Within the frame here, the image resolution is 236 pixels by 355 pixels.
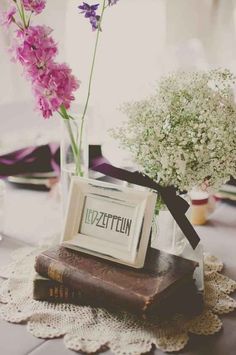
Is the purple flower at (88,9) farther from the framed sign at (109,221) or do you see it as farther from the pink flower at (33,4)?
the framed sign at (109,221)

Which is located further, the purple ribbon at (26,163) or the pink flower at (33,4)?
the purple ribbon at (26,163)

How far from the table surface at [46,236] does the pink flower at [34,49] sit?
18.2 inches

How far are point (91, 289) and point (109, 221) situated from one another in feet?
0.46

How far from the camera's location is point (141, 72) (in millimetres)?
1837

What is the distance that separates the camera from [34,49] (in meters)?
1.00

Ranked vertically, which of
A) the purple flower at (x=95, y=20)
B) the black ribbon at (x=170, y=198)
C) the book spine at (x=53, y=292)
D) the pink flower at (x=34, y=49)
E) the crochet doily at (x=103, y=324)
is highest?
the purple flower at (x=95, y=20)

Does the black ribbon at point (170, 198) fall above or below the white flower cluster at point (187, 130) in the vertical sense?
below

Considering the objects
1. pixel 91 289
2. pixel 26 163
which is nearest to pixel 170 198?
pixel 91 289

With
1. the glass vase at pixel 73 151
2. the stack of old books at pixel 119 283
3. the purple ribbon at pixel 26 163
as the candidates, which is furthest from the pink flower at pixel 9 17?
the purple ribbon at pixel 26 163

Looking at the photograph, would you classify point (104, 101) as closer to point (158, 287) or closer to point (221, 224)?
point (221, 224)

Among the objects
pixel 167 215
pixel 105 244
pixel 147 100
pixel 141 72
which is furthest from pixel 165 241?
pixel 141 72

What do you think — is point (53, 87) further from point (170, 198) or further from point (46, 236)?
point (46, 236)

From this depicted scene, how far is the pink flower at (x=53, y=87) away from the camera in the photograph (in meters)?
1.02

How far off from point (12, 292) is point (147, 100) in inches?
18.8
